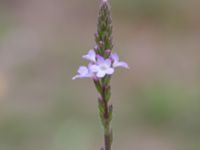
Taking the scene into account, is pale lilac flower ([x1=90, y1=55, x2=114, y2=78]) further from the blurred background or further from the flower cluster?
the blurred background

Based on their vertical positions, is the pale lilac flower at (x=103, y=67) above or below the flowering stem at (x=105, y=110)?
above

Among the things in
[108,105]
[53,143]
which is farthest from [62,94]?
[108,105]

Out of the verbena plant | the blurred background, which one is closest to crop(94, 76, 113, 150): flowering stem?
the verbena plant

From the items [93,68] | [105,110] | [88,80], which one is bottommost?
[105,110]

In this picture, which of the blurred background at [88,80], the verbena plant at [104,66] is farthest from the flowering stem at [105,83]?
the blurred background at [88,80]

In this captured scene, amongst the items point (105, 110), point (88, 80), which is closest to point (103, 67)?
point (105, 110)

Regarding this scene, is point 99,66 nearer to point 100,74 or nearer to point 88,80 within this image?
point 100,74

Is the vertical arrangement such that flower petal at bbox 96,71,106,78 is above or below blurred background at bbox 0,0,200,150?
below

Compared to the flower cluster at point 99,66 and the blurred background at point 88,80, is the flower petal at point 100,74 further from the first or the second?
the blurred background at point 88,80
